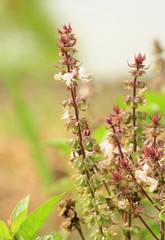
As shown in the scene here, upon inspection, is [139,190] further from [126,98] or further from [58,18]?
[58,18]

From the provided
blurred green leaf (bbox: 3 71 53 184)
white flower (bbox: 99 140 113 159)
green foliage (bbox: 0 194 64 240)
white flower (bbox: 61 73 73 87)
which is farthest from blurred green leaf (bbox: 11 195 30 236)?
blurred green leaf (bbox: 3 71 53 184)

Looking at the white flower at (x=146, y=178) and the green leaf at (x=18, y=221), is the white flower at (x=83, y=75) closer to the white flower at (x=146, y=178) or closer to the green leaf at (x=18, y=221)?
the white flower at (x=146, y=178)

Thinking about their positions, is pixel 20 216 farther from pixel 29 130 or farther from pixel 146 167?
pixel 29 130

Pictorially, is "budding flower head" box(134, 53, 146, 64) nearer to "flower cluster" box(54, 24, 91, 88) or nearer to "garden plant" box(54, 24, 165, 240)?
"garden plant" box(54, 24, 165, 240)

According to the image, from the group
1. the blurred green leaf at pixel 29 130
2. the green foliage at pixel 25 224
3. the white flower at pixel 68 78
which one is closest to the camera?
the white flower at pixel 68 78

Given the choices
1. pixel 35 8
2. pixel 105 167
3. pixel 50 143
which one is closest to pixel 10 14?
pixel 35 8

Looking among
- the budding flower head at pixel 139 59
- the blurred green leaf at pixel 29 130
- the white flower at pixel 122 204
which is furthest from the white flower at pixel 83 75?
the blurred green leaf at pixel 29 130
